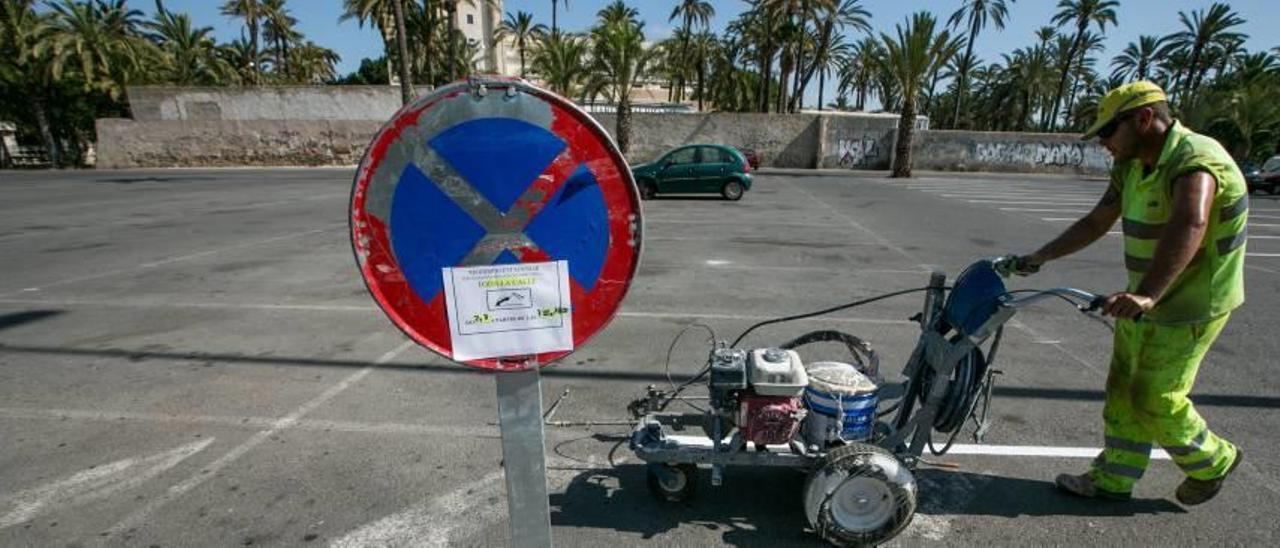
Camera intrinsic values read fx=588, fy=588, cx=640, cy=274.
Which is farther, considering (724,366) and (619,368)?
(619,368)

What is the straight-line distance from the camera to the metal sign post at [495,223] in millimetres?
1112

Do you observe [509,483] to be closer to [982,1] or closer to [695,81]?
[982,1]

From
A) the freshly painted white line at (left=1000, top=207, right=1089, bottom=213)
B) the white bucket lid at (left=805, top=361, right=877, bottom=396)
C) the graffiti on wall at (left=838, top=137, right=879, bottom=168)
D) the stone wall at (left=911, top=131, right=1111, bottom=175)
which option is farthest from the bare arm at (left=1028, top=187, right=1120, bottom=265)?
the stone wall at (left=911, top=131, right=1111, bottom=175)

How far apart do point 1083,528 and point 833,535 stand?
3.91 feet

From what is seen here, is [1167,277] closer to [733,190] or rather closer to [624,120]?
[733,190]

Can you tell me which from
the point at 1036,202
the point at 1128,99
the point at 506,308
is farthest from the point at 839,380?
the point at 1036,202

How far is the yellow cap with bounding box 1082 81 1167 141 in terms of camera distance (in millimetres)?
2381

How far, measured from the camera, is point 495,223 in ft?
3.73

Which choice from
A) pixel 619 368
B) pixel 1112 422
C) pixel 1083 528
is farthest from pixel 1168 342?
pixel 619 368

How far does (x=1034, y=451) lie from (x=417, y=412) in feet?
11.9

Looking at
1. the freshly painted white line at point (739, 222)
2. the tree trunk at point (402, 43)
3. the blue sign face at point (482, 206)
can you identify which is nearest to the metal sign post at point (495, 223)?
the blue sign face at point (482, 206)

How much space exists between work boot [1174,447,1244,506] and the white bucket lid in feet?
4.96

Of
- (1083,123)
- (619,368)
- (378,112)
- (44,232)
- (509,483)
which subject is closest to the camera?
(509,483)

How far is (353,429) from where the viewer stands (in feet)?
11.5
